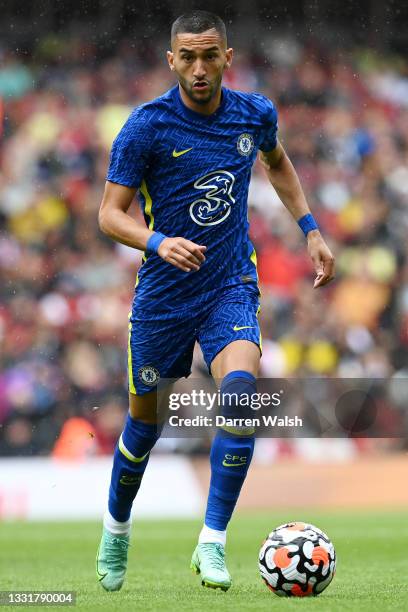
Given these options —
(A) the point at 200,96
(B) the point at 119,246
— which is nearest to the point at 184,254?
(A) the point at 200,96

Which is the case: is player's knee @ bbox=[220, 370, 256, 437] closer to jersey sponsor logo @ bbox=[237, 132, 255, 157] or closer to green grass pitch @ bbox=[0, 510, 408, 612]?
green grass pitch @ bbox=[0, 510, 408, 612]

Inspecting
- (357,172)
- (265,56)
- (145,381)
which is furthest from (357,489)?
(145,381)

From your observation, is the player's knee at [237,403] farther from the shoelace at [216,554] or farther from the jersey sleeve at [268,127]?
the jersey sleeve at [268,127]

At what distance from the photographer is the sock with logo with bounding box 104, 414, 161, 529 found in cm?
553

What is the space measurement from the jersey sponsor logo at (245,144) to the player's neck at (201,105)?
176 mm

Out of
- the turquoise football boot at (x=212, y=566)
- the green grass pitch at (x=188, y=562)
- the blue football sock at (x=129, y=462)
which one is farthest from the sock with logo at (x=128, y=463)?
the turquoise football boot at (x=212, y=566)

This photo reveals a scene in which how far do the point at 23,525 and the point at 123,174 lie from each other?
6.57 meters

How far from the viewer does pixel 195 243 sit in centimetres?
514

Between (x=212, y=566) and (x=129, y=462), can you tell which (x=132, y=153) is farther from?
(x=212, y=566)

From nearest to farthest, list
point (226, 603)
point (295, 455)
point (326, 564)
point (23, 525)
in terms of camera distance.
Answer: point (226, 603), point (326, 564), point (23, 525), point (295, 455)

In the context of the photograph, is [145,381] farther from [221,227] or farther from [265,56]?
[265,56]

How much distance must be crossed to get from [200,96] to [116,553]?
209cm

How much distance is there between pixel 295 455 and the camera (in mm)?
12312

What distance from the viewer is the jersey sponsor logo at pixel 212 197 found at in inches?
209
